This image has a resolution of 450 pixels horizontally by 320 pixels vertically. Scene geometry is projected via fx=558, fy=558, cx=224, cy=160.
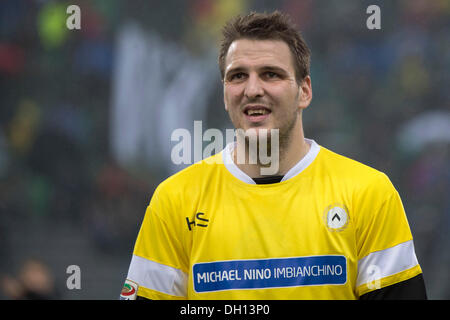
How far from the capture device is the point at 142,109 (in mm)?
5723

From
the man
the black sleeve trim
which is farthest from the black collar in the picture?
the black sleeve trim

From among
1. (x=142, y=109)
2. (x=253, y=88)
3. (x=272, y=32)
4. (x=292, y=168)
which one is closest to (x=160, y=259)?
(x=292, y=168)

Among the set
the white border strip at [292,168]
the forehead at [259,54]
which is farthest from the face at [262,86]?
the white border strip at [292,168]

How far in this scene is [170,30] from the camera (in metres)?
5.78

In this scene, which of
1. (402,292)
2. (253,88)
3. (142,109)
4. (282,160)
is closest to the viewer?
(402,292)

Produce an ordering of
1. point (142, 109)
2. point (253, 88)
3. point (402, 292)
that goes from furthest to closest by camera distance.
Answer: point (142, 109), point (253, 88), point (402, 292)

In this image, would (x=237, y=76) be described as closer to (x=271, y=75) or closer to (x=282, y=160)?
(x=271, y=75)

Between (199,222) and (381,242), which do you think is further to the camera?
(199,222)

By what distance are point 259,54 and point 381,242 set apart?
89 centimetres

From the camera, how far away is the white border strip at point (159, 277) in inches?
89.0

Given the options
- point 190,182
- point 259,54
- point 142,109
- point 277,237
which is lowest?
point 277,237

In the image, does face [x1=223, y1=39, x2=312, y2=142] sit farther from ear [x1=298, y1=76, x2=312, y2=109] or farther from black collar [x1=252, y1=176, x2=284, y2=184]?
black collar [x1=252, y1=176, x2=284, y2=184]

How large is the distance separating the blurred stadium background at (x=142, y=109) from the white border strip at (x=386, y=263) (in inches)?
137

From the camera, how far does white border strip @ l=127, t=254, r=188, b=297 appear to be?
7.42 feet
